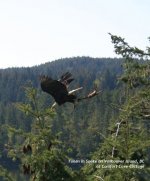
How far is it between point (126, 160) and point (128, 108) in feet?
1.64

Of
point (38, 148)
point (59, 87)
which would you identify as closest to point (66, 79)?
point (59, 87)

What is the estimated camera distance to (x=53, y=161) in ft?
13.2

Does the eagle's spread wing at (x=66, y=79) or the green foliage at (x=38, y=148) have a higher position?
the eagle's spread wing at (x=66, y=79)

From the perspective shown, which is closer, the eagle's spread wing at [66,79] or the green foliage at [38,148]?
the eagle's spread wing at [66,79]

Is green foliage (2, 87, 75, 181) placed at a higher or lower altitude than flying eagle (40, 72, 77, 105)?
lower

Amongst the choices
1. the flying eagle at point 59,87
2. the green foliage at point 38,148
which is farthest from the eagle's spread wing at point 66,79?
the green foliage at point 38,148

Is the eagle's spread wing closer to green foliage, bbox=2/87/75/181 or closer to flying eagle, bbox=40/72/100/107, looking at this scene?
flying eagle, bbox=40/72/100/107

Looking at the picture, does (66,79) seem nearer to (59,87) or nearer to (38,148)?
(59,87)

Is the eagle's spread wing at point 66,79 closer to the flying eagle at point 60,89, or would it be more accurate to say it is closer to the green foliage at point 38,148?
the flying eagle at point 60,89

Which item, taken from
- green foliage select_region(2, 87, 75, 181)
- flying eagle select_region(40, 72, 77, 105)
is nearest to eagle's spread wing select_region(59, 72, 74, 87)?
flying eagle select_region(40, 72, 77, 105)

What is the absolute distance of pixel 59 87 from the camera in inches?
135

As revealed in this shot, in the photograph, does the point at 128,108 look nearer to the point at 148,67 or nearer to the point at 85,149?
the point at 148,67

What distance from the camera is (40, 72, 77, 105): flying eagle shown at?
338cm

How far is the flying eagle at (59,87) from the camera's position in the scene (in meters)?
3.38
